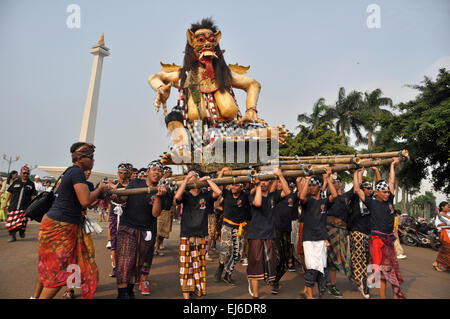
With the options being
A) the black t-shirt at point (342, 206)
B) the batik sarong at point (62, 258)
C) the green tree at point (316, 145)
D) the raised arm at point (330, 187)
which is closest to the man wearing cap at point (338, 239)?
the black t-shirt at point (342, 206)

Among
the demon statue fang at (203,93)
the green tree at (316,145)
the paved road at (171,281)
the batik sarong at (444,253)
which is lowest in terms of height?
the paved road at (171,281)

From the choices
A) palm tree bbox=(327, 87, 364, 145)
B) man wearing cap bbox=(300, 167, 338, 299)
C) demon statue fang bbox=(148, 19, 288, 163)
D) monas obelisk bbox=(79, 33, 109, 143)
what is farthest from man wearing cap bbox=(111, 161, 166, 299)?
palm tree bbox=(327, 87, 364, 145)

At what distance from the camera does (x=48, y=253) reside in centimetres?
316

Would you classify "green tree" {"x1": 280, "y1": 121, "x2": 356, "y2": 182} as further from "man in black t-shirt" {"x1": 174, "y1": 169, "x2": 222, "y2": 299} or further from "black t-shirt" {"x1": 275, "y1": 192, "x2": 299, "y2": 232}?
"man in black t-shirt" {"x1": 174, "y1": 169, "x2": 222, "y2": 299}

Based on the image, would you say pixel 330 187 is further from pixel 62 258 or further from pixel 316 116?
pixel 316 116

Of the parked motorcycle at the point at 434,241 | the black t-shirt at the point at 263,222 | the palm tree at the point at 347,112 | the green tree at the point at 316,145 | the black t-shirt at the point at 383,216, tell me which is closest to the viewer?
the black t-shirt at the point at 383,216

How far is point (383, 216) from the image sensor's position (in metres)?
4.40

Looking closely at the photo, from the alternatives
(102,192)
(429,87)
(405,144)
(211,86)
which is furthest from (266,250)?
(429,87)

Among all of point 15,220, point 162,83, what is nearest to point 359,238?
point 162,83

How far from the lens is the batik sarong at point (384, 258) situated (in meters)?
4.22

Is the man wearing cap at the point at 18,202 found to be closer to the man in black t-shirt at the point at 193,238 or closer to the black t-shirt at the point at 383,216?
the man in black t-shirt at the point at 193,238

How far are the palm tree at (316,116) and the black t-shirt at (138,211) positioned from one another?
26403mm

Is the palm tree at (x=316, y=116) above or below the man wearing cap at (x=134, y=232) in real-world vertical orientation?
above

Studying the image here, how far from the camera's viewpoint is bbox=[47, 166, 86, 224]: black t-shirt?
10.7 ft
